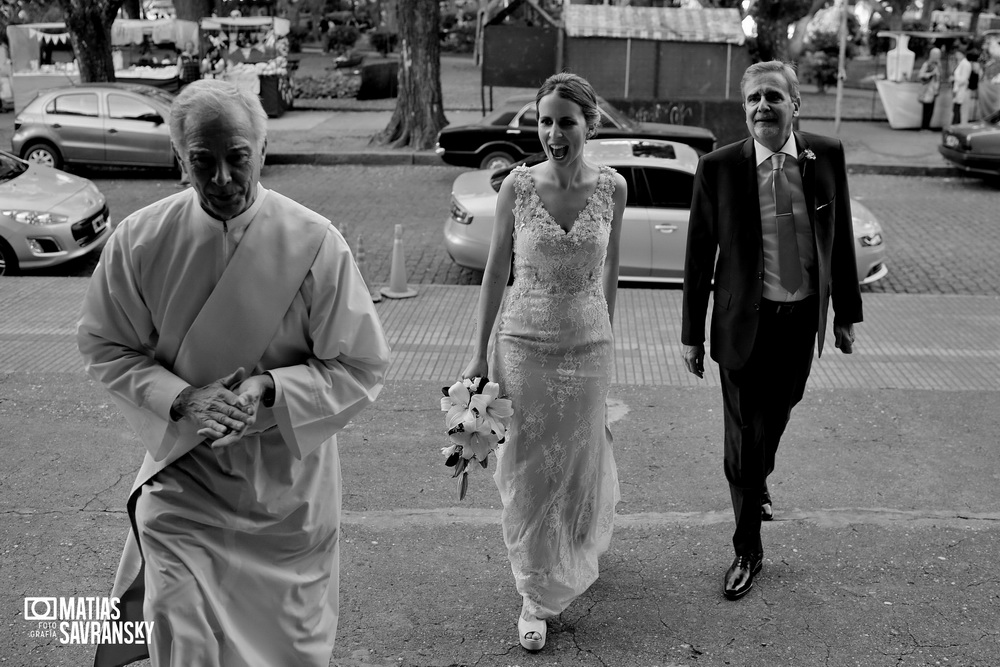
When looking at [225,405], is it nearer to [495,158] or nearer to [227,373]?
[227,373]

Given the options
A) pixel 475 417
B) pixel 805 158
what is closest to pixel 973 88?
pixel 805 158

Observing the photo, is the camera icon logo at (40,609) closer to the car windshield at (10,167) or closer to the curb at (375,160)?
the car windshield at (10,167)

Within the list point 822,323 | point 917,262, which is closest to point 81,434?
point 822,323

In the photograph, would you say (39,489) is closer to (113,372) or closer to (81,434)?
(81,434)

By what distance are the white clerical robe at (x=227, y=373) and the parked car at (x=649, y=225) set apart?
6.92m

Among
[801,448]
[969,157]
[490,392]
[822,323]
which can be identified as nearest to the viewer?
[490,392]

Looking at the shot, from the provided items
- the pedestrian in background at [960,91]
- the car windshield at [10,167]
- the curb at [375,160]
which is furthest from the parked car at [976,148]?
the car windshield at [10,167]

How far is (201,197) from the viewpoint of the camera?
286 centimetres

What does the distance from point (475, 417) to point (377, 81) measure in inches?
1022

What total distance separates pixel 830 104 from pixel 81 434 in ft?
85.5

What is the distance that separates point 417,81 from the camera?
19.5 meters

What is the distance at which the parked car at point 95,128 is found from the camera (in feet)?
54.9

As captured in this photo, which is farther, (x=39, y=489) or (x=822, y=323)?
(x=39, y=489)

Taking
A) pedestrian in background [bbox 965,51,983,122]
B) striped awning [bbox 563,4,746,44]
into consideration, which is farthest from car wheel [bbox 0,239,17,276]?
pedestrian in background [bbox 965,51,983,122]
